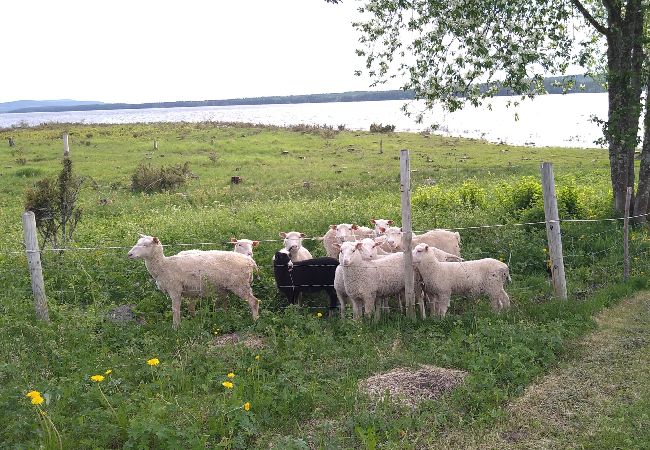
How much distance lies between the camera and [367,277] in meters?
9.59

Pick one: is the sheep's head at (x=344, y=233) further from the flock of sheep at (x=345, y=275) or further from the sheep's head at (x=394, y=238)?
the flock of sheep at (x=345, y=275)

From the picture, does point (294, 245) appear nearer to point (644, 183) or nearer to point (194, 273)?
point (194, 273)

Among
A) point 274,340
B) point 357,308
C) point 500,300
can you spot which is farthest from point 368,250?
point 274,340

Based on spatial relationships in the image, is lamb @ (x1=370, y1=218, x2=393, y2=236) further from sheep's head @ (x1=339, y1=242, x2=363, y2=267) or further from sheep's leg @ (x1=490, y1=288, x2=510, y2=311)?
sheep's leg @ (x1=490, y1=288, x2=510, y2=311)

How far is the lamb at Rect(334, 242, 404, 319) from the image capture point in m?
9.55

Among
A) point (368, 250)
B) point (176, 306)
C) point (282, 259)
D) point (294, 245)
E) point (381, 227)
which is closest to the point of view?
point (176, 306)

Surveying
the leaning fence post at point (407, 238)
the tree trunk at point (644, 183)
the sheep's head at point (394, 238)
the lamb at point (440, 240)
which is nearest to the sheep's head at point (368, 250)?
the leaning fence post at point (407, 238)

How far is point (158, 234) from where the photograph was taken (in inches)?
537

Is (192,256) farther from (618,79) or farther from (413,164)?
(413,164)

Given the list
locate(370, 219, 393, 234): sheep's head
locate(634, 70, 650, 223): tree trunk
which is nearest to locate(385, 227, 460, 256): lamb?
locate(370, 219, 393, 234): sheep's head

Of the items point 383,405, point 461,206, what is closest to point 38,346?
point 383,405

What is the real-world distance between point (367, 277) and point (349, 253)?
0.50 metres

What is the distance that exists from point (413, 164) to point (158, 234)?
1960cm

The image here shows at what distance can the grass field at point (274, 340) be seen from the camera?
616cm
